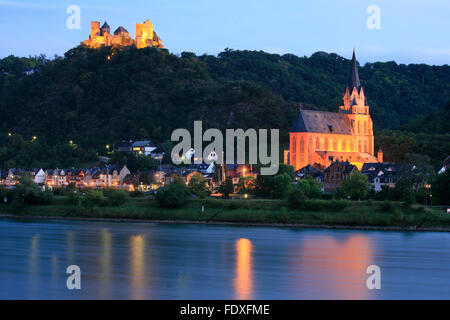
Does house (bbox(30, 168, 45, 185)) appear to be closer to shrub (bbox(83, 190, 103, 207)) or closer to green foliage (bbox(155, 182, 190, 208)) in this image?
shrub (bbox(83, 190, 103, 207))

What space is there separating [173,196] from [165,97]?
63.7 metres

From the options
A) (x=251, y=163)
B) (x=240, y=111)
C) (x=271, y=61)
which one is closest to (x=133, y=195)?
(x=251, y=163)

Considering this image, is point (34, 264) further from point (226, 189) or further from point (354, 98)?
point (354, 98)

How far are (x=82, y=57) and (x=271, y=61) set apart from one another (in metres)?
45.2

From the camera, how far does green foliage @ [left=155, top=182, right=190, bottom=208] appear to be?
5806 cm

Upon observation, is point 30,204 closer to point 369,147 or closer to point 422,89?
point 369,147

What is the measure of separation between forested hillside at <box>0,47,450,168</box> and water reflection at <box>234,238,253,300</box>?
47.0m

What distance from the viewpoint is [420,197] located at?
57156 mm

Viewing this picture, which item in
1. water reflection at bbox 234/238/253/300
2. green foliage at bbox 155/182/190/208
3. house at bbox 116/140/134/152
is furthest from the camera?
house at bbox 116/140/134/152

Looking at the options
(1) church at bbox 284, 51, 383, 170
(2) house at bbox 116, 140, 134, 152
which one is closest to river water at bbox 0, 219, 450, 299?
(1) church at bbox 284, 51, 383, 170

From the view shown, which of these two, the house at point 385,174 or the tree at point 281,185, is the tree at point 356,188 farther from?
the house at point 385,174

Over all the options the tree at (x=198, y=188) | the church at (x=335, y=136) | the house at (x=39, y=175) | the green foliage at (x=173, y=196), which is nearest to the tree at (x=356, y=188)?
the tree at (x=198, y=188)

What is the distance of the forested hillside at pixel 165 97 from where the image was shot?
107 m
